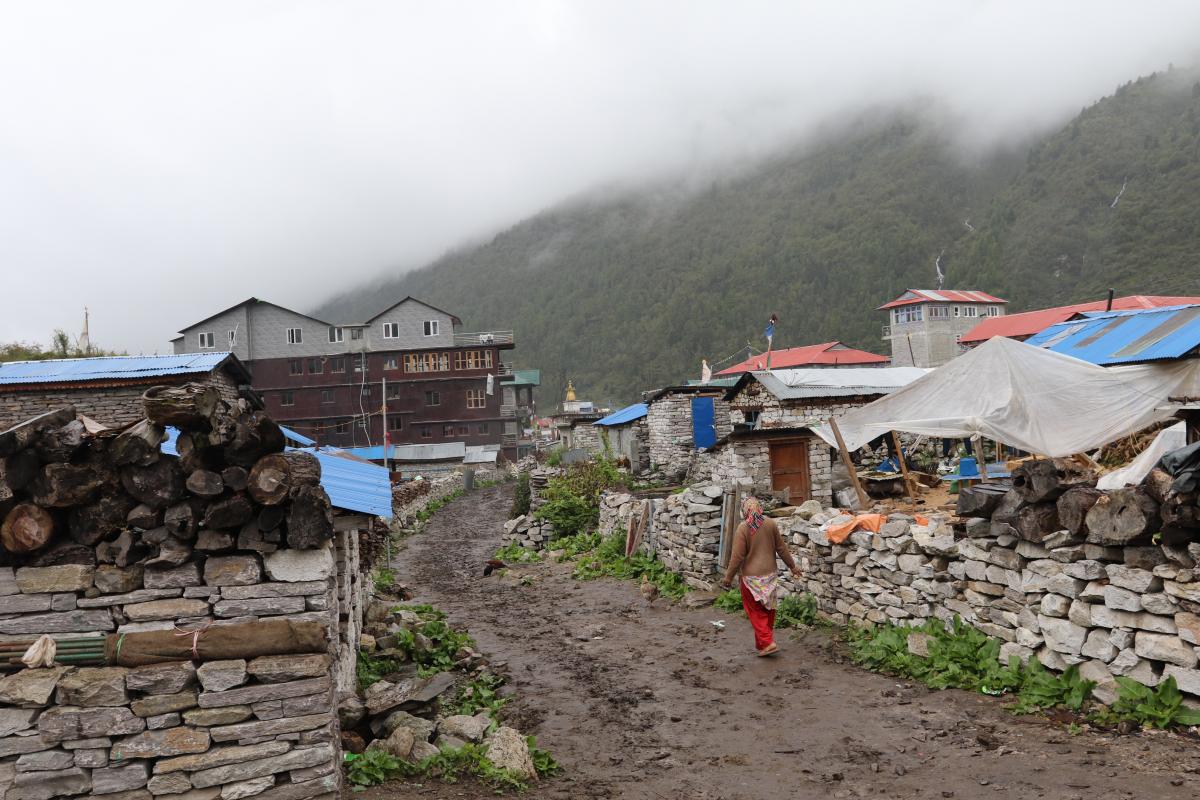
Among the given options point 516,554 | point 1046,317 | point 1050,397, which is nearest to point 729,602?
point 1050,397

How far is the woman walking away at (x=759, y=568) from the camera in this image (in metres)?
9.47

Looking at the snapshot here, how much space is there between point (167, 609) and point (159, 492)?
0.77m

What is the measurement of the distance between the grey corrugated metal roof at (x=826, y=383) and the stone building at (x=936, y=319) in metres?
45.4

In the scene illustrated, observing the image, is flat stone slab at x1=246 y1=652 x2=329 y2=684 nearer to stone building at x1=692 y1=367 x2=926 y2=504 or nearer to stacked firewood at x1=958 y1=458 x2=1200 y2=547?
stacked firewood at x1=958 y1=458 x2=1200 y2=547

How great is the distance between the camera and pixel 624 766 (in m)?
6.76

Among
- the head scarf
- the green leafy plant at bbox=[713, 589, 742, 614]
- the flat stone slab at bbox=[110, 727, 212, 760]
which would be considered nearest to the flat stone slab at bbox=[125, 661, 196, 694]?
the flat stone slab at bbox=[110, 727, 212, 760]

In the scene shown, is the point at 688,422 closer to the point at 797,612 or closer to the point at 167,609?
the point at 797,612

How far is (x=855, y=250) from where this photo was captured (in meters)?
102

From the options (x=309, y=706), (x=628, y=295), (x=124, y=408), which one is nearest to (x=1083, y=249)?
(x=628, y=295)

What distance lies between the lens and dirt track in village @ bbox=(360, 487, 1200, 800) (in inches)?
223

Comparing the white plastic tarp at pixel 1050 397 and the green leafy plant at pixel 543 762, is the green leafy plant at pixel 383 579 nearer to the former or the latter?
the green leafy plant at pixel 543 762

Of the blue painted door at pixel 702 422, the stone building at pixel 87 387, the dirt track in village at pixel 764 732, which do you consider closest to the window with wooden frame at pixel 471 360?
the blue painted door at pixel 702 422

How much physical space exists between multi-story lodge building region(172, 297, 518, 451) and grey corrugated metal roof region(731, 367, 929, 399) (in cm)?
2952

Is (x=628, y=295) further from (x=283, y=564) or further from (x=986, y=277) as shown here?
(x=283, y=564)
